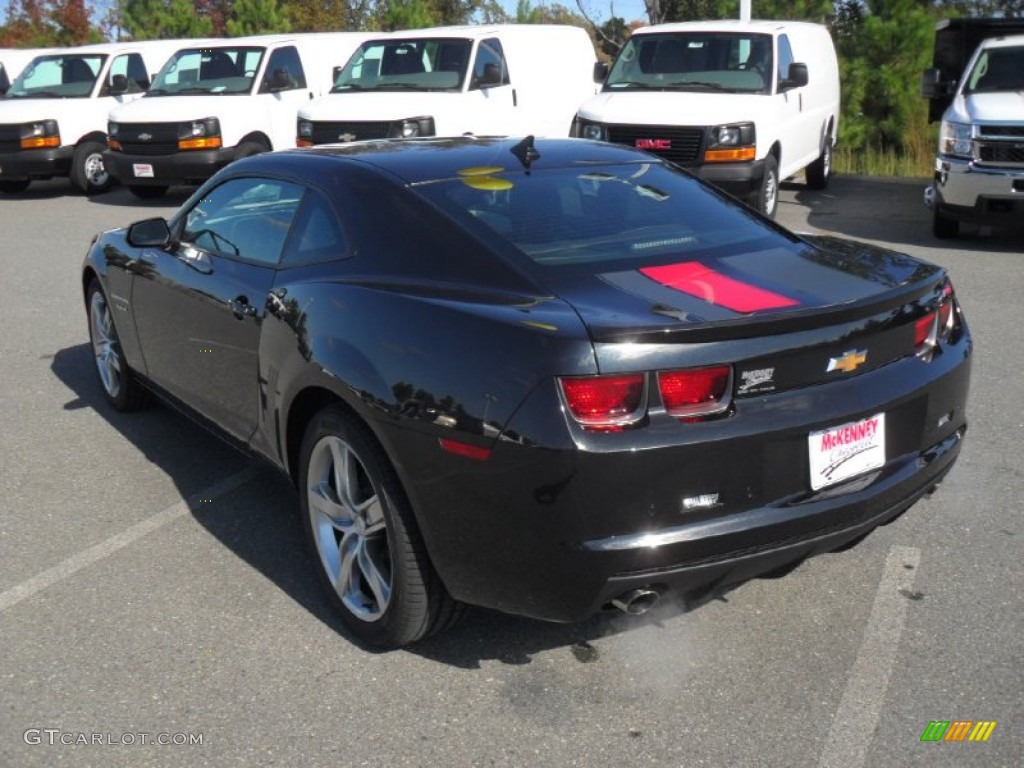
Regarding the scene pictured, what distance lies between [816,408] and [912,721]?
906mm

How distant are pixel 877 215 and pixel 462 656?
10.8m

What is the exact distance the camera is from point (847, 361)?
138 inches

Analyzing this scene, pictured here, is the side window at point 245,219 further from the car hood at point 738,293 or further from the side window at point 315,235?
the car hood at point 738,293

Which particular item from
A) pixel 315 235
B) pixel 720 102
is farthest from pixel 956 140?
pixel 315 235

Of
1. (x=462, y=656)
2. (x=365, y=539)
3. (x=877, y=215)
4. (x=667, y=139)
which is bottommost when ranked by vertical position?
(x=877, y=215)

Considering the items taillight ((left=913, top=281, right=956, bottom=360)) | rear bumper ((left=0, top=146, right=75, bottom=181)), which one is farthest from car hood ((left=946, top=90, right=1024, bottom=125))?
rear bumper ((left=0, top=146, right=75, bottom=181))

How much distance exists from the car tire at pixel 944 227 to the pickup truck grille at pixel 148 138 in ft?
29.3

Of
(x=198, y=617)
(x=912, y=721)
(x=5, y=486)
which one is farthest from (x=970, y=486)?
(x=5, y=486)

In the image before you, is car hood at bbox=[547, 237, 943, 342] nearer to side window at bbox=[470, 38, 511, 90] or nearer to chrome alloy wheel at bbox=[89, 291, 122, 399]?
chrome alloy wheel at bbox=[89, 291, 122, 399]

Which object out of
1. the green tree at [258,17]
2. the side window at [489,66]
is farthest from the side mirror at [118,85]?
the green tree at [258,17]

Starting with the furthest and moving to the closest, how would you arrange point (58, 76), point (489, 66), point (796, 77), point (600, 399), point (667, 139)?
1. point (58, 76)
2. point (489, 66)
3. point (796, 77)
4. point (667, 139)
5. point (600, 399)

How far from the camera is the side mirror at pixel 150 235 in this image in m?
5.35

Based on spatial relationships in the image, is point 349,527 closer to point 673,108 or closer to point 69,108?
point 673,108

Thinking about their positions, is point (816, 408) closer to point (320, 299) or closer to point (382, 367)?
point (382, 367)
